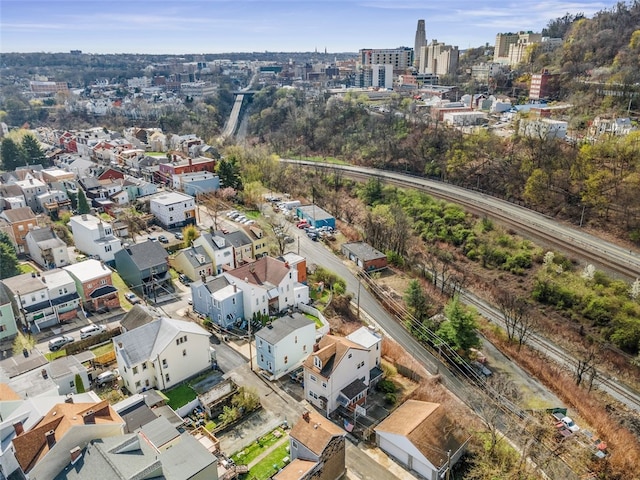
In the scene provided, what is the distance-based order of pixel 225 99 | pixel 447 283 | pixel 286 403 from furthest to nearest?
1. pixel 225 99
2. pixel 447 283
3. pixel 286 403

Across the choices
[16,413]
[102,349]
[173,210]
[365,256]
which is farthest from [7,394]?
[365,256]

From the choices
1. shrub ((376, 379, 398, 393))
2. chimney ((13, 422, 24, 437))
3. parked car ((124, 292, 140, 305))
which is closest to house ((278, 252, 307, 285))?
parked car ((124, 292, 140, 305))

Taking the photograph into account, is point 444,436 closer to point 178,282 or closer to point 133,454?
point 133,454

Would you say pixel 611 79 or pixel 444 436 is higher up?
pixel 611 79

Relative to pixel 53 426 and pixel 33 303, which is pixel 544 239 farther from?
pixel 33 303

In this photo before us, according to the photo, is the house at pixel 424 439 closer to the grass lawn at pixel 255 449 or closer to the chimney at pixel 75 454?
the grass lawn at pixel 255 449

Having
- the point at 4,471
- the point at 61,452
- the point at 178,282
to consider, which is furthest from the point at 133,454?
the point at 178,282

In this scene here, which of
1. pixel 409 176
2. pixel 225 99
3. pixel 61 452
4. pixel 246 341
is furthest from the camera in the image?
pixel 225 99

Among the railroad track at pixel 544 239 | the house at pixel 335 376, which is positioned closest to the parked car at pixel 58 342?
the house at pixel 335 376
